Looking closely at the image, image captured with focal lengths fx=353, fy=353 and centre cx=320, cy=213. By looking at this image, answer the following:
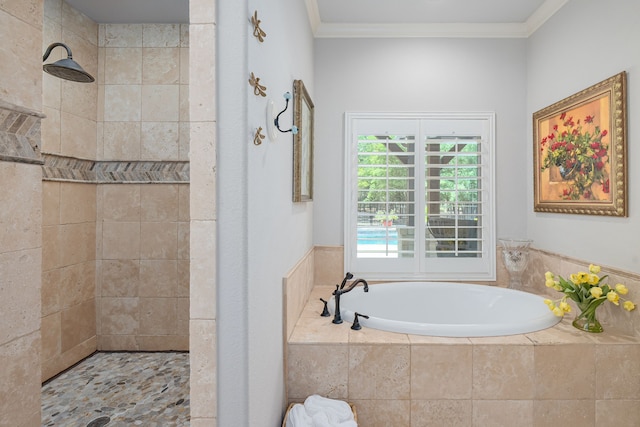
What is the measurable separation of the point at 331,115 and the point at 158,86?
1.41m

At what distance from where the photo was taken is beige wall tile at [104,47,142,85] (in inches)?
111

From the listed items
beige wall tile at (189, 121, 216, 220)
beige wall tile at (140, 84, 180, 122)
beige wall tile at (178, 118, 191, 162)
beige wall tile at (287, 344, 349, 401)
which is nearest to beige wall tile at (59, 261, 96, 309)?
beige wall tile at (178, 118, 191, 162)

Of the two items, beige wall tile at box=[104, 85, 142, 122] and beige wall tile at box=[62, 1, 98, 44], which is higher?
beige wall tile at box=[62, 1, 98, 44]

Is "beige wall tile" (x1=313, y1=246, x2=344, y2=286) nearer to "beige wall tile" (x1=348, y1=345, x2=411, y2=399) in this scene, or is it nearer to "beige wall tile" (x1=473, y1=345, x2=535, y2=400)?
"beige wall tile" (x1=348, y1=345, x2=411, y2=399)

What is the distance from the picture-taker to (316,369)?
169cm

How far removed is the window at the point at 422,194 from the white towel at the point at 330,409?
1.31 meters

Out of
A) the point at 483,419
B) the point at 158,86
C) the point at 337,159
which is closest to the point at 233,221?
the point at 483,419

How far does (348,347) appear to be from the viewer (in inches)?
66.8

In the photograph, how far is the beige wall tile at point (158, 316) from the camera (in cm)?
285

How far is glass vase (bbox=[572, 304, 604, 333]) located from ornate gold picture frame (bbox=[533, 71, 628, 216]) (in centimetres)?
54

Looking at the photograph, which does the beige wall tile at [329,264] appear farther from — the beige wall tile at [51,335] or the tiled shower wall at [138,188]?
the beige wall tile at [51,335]

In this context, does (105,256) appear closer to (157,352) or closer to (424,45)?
(157,352)

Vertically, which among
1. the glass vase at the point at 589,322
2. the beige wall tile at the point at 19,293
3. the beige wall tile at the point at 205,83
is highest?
the beige wall tile at the point at 205,83

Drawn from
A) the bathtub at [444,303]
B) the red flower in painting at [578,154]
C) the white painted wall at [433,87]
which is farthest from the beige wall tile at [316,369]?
the red flower in painting at [578,154]
